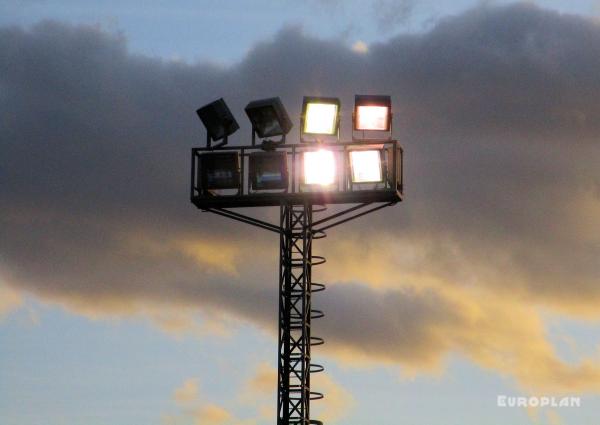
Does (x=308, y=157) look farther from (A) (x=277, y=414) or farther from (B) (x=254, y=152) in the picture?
(A) (x=277, y=414)

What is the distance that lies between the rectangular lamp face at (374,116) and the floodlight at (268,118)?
6.78 feet

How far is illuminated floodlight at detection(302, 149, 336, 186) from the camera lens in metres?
56.7

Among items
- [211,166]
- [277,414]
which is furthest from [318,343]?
[211,166]

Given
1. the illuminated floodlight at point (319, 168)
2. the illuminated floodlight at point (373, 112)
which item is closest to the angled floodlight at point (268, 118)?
the illuminated floodlight at point (319, 168)

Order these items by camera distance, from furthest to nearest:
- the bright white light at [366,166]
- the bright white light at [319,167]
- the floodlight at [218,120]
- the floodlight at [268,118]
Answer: the floodlight at [218,120]
the floodlight at [268,118]
the bright white light at [319,167]
the bright white light at [366,166]

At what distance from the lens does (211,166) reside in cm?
5769

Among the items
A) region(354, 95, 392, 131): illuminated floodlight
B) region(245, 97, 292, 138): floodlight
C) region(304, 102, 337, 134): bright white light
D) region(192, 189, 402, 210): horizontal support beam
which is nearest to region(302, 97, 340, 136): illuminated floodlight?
region(304, 102, 337, 134): bright white light

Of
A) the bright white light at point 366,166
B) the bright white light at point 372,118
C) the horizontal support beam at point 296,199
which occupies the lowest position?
the horizontal support beam at point 296,199

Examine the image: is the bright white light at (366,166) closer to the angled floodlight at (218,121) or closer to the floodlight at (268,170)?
the floodlight at (268,170)

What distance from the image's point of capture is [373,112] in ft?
185

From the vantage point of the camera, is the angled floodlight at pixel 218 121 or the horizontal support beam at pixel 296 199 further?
the angled floodlight at pixel 218 121

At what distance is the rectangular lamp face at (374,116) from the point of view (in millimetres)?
56281

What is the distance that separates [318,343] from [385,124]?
608cm

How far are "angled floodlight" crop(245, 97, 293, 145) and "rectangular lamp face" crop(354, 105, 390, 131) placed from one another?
2.07 metres
